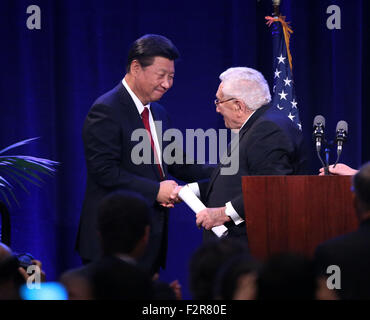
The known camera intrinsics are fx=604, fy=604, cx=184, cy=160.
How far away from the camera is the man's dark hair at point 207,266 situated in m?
2.01

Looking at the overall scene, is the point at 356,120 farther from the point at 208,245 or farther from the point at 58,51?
the point at 208,245

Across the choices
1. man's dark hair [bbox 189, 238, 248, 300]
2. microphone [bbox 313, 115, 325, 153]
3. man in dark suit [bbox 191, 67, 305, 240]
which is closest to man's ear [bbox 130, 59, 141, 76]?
man in dark suit [bbox 191, 67, 305, 240]

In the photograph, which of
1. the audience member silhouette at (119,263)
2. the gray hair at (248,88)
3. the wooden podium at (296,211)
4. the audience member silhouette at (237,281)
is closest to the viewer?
the audience member silhouette at (237,281)

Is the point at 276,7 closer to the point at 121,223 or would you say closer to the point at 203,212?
the point at 203,212

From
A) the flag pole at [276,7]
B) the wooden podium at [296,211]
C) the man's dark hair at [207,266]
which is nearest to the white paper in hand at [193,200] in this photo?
the wooden podium at [296,211]

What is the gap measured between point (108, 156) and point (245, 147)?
763 mm

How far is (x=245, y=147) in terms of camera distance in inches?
132

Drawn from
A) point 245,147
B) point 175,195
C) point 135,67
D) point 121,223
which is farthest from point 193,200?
point 121,223

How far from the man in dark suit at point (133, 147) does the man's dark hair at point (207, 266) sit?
4.31ft

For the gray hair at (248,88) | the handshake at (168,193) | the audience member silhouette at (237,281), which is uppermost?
the gray hair at (248,88)

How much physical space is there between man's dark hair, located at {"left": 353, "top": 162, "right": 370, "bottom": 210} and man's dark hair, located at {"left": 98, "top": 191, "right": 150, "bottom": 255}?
0.82 m

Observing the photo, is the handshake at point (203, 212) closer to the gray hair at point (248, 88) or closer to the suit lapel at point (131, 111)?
the suit lapel at point (131, 111)

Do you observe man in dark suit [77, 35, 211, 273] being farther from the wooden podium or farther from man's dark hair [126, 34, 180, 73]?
the wooden podium

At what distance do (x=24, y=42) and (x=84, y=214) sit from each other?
2.39 meters
